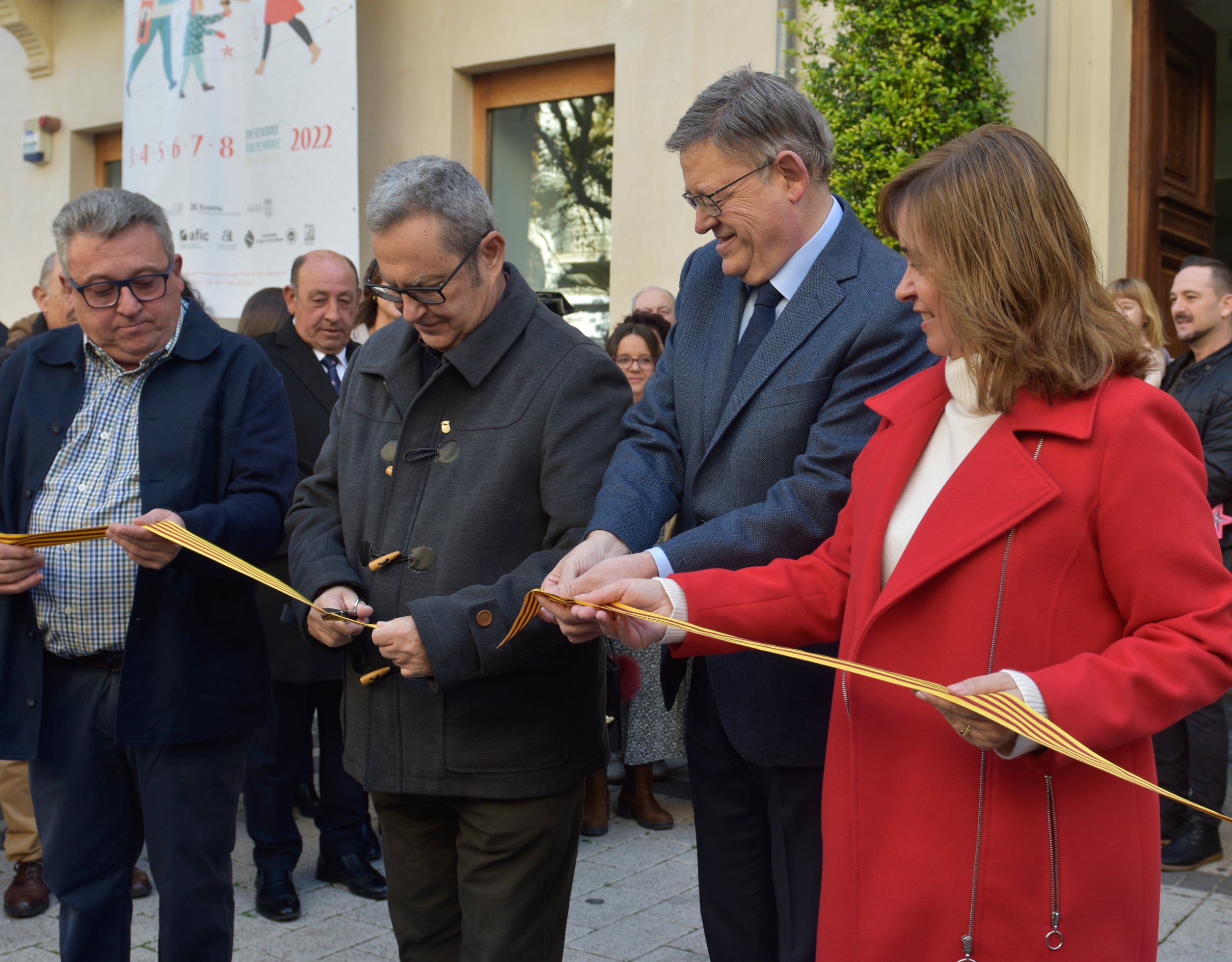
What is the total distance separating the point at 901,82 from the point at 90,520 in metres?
4.92

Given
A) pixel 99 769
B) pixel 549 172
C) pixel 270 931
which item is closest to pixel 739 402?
pixel 99 769

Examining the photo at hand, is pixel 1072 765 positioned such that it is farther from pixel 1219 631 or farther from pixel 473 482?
pixel 473 482

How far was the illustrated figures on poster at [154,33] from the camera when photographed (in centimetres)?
995

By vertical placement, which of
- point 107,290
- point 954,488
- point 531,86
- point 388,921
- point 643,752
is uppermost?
point 531,86

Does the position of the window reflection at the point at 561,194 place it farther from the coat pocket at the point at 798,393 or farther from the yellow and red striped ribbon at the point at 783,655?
the coat pocket at the point at 798,393

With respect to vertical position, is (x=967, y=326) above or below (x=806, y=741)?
above

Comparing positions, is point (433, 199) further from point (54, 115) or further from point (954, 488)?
point (54, 115)

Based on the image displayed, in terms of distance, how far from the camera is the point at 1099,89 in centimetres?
715

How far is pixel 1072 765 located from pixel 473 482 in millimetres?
1354

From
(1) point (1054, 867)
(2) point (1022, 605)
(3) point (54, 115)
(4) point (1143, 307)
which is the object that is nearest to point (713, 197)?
(2) point (1022, 605)

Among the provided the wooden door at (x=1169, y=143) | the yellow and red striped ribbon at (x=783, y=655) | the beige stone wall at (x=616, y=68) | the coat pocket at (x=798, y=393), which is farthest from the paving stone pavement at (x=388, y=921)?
the wooden door at (x=1169, y=143)

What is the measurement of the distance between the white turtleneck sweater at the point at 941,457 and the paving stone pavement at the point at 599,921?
1.98m

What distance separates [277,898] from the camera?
4.40 meters

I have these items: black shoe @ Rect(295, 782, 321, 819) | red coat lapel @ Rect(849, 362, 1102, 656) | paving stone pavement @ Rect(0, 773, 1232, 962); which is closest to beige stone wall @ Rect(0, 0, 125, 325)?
black shoe @ Rect(295, 782, 321, 819)
